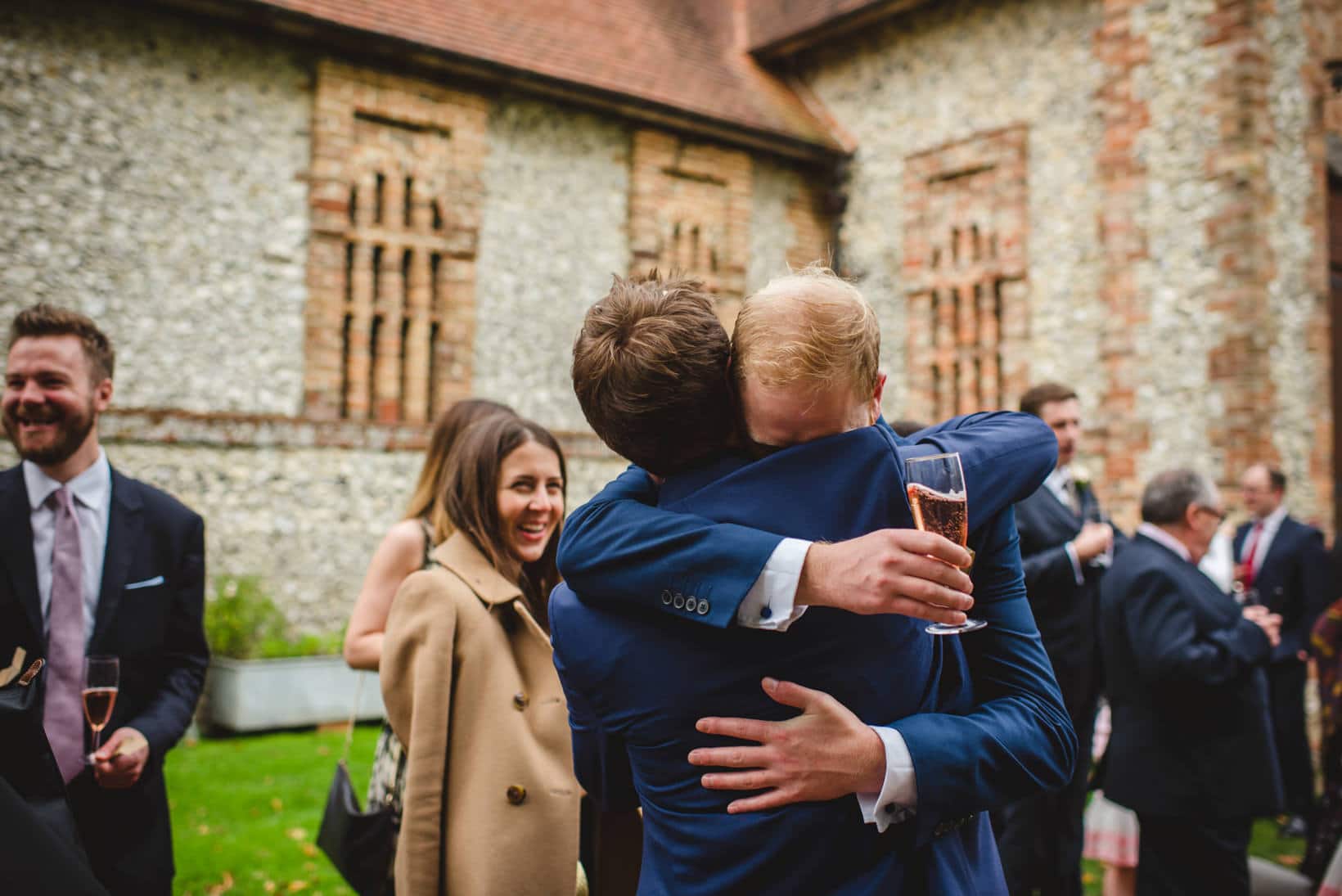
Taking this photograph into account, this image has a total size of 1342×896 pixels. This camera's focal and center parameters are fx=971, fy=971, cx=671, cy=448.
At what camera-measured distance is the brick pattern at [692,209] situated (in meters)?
11.5

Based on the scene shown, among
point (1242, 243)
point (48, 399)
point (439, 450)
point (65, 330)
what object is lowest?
point (439, 450)

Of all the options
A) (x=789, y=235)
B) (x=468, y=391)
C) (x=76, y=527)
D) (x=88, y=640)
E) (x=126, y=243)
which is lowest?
(x=88, y=640)

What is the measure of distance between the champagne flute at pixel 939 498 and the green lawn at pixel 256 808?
14.8 feet

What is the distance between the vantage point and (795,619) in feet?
4.61

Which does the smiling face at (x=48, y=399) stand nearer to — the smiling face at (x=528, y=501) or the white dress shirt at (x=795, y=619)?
the smiling face at (x=528, y=501)

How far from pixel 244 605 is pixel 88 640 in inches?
242

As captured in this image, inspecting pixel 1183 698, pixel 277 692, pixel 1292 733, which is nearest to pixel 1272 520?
pixel 1292 733

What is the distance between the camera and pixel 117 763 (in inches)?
108

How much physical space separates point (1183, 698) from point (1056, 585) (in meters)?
0.76

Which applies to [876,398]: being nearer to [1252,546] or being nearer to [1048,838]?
[1048,838]

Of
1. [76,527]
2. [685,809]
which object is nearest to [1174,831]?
[685,809]

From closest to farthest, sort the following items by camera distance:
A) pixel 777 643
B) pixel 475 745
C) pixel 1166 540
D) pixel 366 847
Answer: pixel 777 643 → pixel 475 745 → pixel 366 847 → pixel 1166 540

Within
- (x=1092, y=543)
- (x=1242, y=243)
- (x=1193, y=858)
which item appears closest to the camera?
(x=1193, y=858)

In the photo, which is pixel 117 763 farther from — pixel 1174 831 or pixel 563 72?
pixel 563 72
